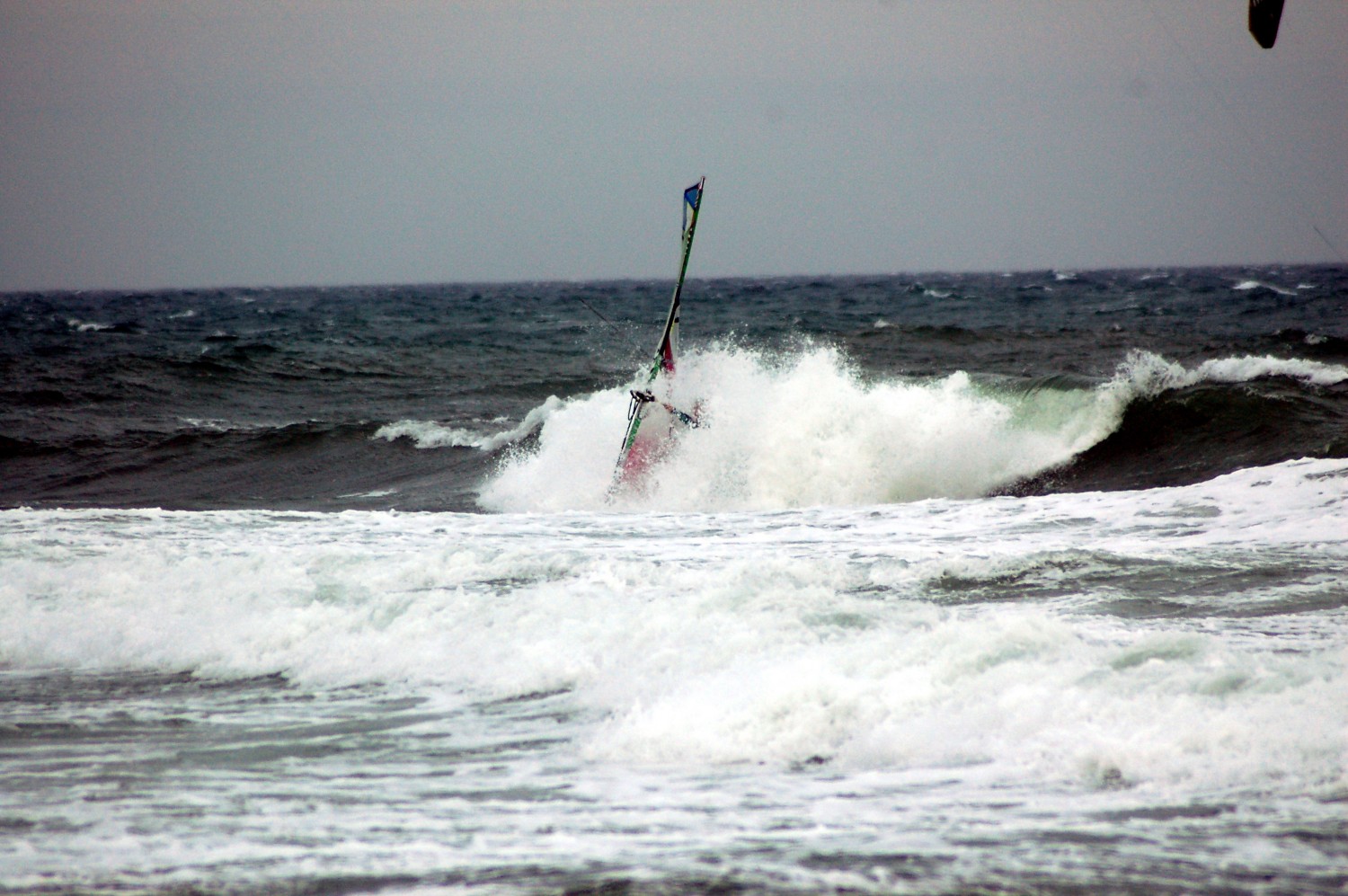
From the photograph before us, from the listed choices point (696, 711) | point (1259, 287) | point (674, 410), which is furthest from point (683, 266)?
point (1259, 287)

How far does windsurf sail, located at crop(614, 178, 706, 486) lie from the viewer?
13055 millimetres

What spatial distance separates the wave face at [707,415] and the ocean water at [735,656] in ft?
0.30

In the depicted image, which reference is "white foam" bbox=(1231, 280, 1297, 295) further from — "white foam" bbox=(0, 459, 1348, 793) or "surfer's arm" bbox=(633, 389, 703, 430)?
"white foam" bbox=(0, 459, 1348, 793)

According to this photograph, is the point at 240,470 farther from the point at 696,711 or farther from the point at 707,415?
the point at 696,711

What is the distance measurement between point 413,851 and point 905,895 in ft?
5.82

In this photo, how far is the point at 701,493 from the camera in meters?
13.2

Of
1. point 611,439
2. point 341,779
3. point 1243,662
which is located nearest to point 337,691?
point 341,779

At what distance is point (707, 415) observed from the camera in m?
14.3

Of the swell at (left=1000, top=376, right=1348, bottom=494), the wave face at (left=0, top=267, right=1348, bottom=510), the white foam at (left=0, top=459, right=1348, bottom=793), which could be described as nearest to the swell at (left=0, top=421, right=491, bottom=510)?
the wave face at (left=0, top=267, right=1348, bottom=510)

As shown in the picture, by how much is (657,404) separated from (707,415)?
31.7 inches

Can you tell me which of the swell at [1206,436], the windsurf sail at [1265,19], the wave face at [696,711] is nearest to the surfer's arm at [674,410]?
the wave face at [696,711]

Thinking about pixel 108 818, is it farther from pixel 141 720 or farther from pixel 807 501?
pixel 807 501

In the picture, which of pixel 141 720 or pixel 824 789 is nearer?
pixel 824 789

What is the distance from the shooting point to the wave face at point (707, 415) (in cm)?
1378
